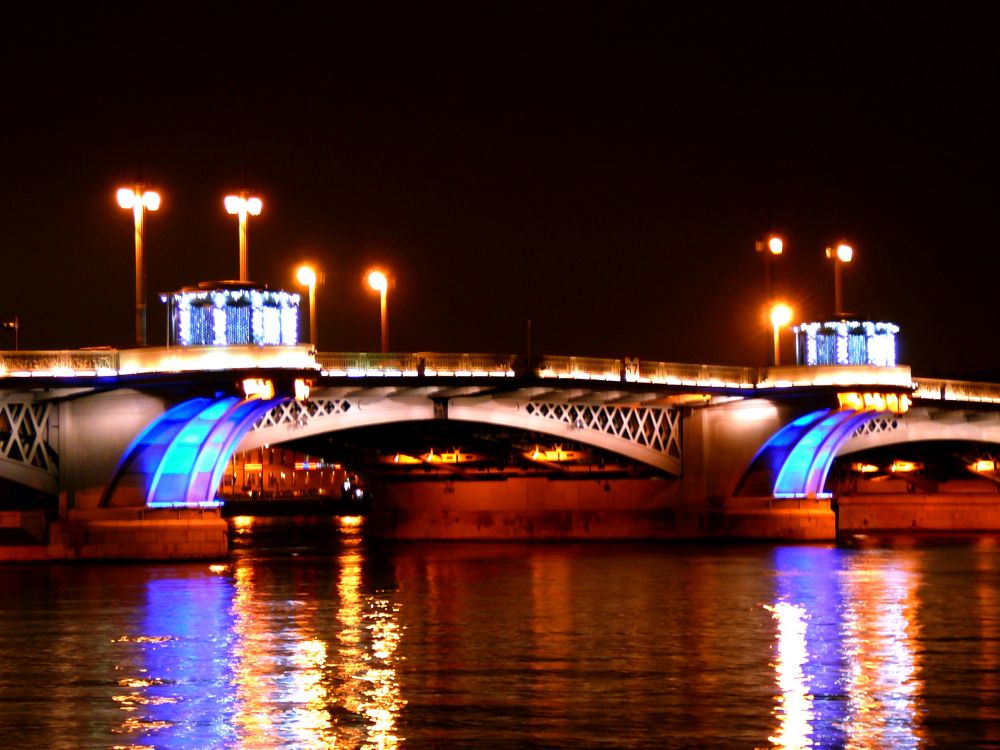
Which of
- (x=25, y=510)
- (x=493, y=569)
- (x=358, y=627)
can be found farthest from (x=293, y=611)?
(x=25, y=510)

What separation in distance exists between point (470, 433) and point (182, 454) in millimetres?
23571

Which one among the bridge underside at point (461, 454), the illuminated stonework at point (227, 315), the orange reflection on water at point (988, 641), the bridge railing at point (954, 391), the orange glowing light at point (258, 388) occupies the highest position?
the illuminated stonework at point (227, 315)

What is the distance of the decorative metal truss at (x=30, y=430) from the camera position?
64688mm

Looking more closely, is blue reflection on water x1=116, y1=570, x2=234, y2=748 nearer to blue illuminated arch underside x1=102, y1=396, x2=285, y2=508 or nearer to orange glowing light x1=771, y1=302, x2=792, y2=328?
blue illuminated arch underside x1=102, y1=396, x2=285, y2=508

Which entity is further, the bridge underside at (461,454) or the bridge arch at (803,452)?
the bridge underside at (461,454)

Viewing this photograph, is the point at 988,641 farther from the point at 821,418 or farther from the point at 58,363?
the point at 821,418

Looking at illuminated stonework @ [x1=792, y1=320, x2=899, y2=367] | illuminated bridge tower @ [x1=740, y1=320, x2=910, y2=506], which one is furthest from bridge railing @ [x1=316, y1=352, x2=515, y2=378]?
illuminated stonework @ [x1=792, y1=320, x2=899, y2=367]

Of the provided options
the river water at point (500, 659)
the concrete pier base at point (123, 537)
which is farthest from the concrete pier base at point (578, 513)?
the concrete pier base at point (123, 537)

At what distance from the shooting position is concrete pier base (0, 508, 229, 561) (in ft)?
213

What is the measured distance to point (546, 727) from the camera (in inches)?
981

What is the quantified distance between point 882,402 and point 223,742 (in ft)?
208

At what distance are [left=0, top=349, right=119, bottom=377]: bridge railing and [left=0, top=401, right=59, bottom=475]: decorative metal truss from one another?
88.2 inches

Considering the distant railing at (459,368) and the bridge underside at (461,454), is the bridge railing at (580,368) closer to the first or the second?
the distant railing at (459,368)

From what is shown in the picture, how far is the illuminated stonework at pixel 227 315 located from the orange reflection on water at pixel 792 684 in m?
25.9
